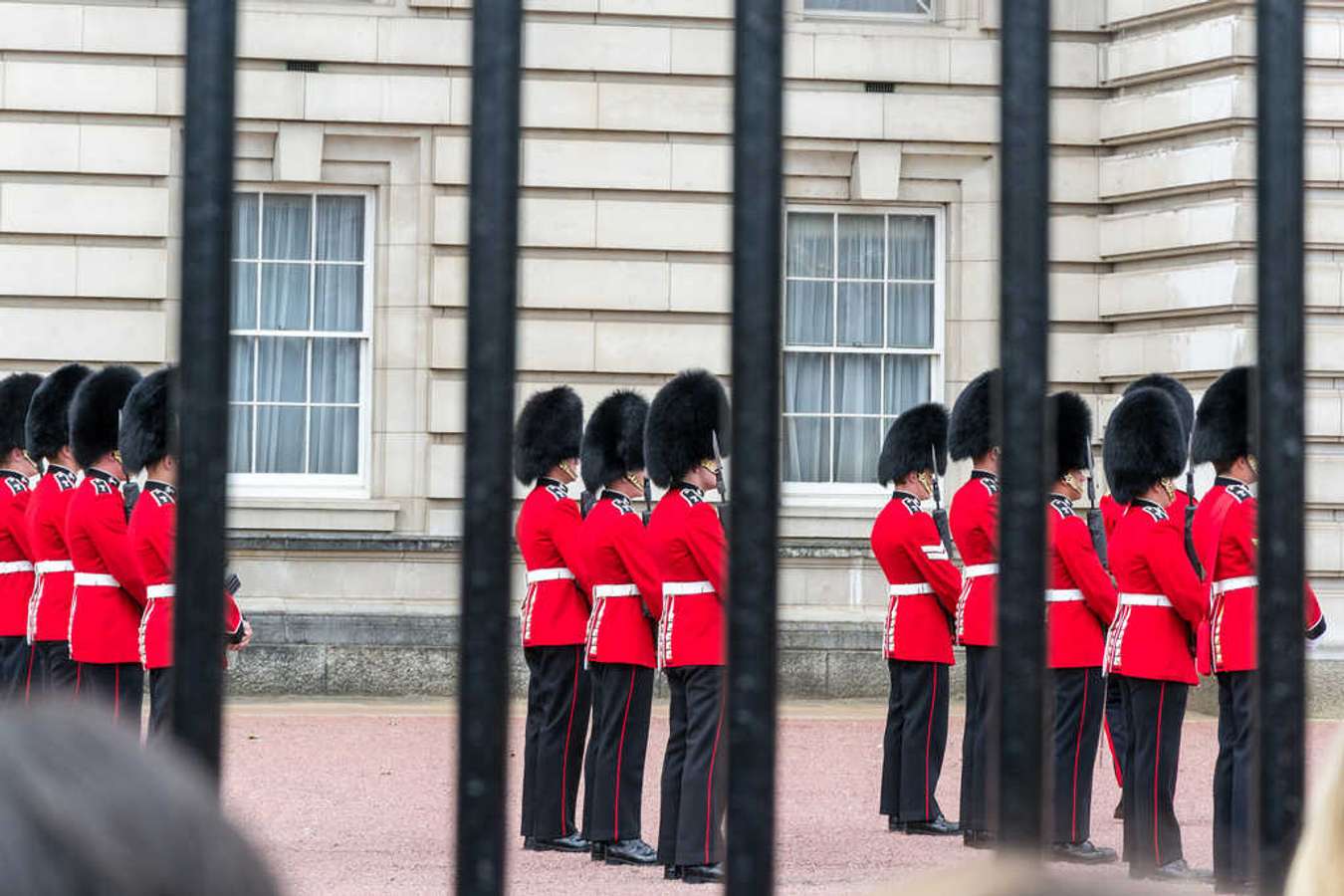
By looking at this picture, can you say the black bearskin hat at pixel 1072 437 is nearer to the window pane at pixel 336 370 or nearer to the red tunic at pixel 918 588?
the red tunic at pixel 918 588

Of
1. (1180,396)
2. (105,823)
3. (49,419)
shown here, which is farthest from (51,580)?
(105,823)

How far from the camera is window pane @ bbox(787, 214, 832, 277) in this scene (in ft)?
41.7

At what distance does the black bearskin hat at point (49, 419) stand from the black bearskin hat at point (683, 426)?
300cm

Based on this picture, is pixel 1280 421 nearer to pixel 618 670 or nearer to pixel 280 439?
pixel 618 670

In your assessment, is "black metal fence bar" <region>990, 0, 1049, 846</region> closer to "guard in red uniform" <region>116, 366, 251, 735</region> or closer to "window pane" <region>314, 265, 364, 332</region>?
"guard in red uniform" <region>116, 366, 251, 735</region>

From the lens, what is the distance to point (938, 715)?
8.21 m

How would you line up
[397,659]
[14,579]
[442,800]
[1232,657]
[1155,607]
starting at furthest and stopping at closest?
[397,659]
[14,579]
[442,800]
[1155,607]
[1232,657]

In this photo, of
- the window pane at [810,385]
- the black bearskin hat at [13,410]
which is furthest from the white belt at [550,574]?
the window pane at [810,385]

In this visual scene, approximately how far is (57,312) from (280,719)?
9.93ft

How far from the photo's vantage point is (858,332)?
1281 centimetres

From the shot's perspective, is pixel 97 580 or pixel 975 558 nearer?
pixel 97 580

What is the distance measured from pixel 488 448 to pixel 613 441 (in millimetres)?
7141

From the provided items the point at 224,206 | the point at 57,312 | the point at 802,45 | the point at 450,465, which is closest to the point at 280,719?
the point at 450,465

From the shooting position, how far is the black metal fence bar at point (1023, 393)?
127 centimetres
